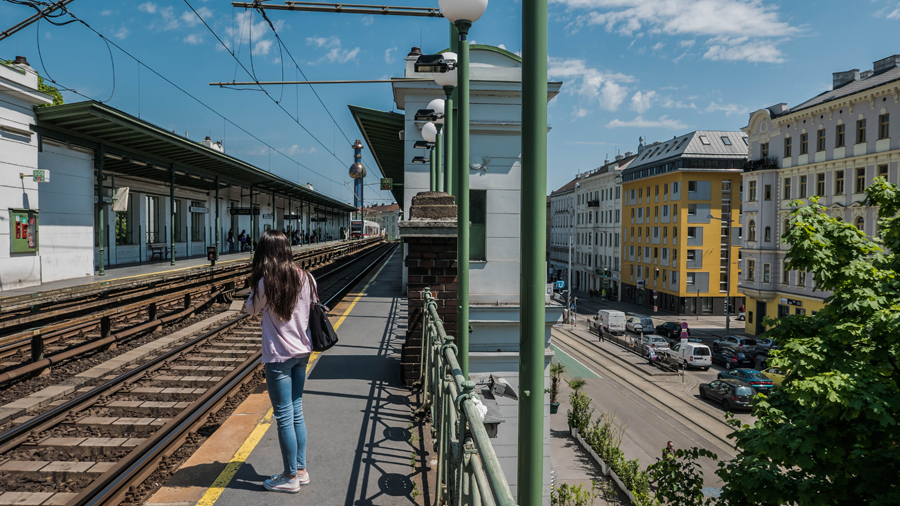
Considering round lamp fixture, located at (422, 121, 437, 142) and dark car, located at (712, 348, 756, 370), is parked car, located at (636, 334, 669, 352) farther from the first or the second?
round lamp fixture, located at (422, 121, 437, 142)

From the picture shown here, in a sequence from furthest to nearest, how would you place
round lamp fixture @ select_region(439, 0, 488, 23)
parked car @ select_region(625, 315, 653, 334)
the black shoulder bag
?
parked car @ select_region(625, 315, 653, 334) < round lamp fixture @ select_region(439, 0, 488, 23) < the black shoulder bag

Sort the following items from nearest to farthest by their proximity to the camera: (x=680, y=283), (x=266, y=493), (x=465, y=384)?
(x=465, y=384)
(x=266, y=493)
(x=680, y=283)

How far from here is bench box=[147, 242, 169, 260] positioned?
2858 centimetres

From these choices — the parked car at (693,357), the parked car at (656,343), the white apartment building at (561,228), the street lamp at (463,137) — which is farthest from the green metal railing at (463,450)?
the white apartment building at (561,228)

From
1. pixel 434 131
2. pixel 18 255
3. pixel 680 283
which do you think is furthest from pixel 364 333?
pixel 680 283

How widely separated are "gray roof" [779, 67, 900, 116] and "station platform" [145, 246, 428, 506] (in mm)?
35588

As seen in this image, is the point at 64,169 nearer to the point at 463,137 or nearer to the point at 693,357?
the point at 463,137

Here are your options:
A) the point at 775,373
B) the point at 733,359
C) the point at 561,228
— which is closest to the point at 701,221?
the point at 733,359

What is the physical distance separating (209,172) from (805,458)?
25.8 meters

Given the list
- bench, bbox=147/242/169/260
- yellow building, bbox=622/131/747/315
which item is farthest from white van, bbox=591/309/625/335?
bench, bbox=147/242/169/260

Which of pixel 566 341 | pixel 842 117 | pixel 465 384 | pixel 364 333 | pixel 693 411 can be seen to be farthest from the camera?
pixel 566 341

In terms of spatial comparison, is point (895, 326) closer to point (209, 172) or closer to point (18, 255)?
point (18, 255)

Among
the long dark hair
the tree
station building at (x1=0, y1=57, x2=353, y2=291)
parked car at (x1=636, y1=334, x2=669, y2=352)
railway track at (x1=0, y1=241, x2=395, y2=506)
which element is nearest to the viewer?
the long dark hair

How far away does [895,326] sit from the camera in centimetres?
782
